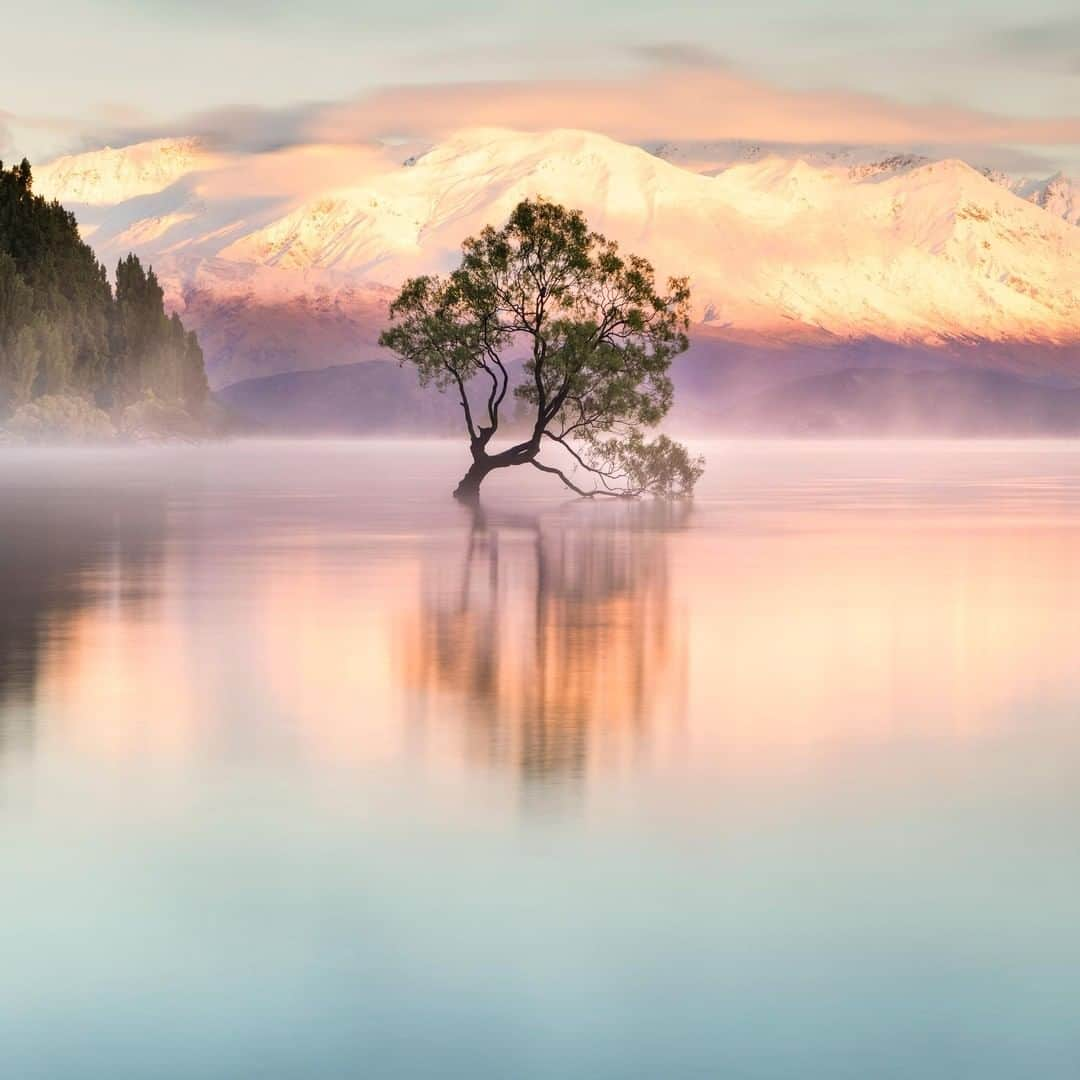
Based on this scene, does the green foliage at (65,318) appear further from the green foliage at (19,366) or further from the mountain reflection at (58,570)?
the mountain reflection at (58,570)

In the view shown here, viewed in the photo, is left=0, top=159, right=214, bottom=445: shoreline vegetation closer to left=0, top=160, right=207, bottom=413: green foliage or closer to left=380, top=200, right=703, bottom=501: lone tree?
left=0, top=160, right=207, bottom=413: green foliage

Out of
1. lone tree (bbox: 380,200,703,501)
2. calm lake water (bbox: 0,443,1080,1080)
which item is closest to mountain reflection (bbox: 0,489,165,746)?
calm lake water (bbox: 0,443,1080,1080)

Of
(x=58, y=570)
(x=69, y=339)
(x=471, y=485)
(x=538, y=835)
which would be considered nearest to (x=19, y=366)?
(x=69, y=339)

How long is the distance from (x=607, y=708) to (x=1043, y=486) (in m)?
74.2

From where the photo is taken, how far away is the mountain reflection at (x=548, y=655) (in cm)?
1579

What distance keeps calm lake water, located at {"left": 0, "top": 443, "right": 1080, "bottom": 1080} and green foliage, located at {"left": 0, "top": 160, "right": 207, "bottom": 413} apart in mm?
90435

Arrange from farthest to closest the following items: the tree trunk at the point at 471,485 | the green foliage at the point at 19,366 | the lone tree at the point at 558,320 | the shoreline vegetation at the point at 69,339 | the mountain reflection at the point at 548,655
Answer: the shoreline vegetation at the point at 69,339
the green foliage at the point at 19,366
the tree trunk at the point at 471,485
the lone tree at the point at 558,320
the mountain reflection at the point at 548,655

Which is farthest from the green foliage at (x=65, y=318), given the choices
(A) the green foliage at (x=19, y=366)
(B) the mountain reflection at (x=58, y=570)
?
(B) the mountain reflection at (x=58, y=570)

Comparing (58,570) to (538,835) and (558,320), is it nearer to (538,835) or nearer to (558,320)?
(538,835)

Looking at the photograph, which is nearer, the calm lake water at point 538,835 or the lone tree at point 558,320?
the calm lake water at point 538,835

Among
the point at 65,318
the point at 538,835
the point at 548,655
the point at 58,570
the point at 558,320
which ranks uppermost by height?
the point at 65,318

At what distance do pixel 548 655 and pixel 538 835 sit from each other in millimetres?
9703

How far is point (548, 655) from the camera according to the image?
21.9m

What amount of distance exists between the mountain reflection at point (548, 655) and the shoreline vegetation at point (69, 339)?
83.6 m
